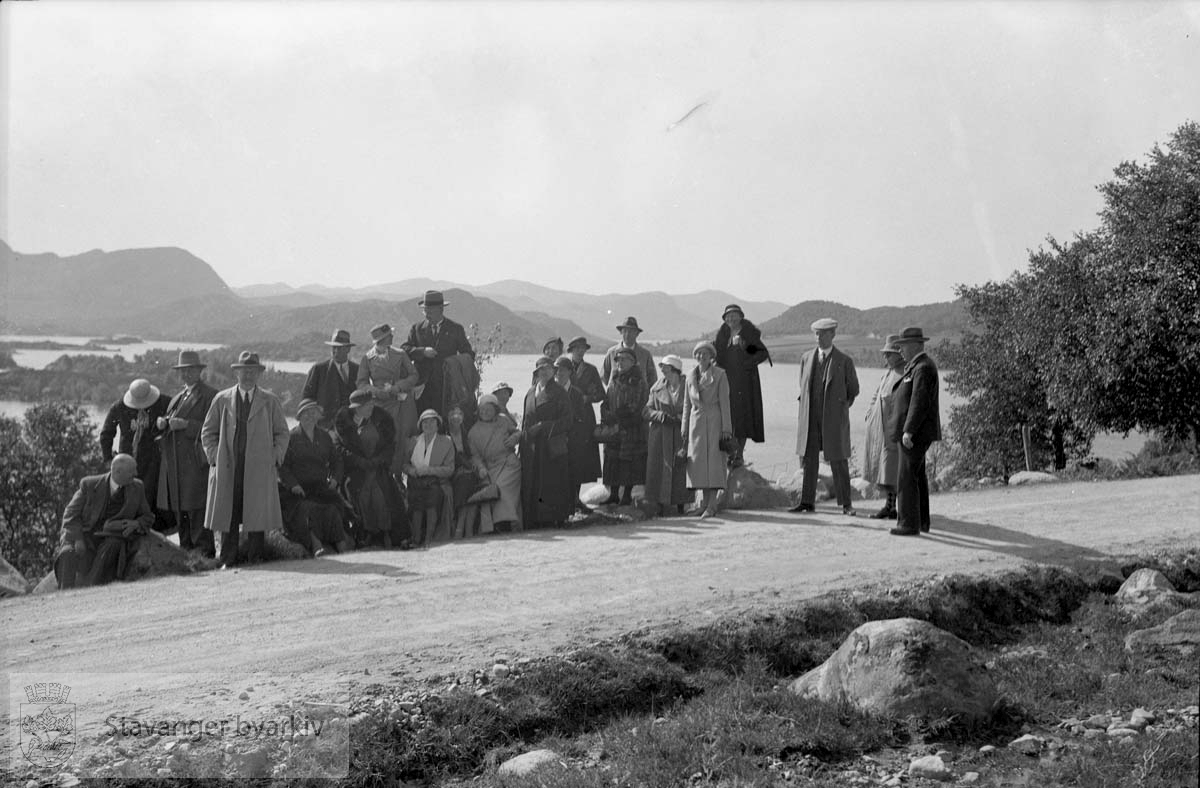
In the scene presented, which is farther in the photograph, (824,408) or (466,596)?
(824,408)

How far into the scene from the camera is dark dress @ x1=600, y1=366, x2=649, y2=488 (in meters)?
12.6

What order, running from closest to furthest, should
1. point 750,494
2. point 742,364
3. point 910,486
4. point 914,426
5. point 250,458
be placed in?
point 250,458
point 914,426
point 910,486
point 742,364
point 750,494

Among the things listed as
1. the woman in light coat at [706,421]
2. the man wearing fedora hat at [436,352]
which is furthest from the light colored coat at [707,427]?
the man wearing fedora hat at [436,352]

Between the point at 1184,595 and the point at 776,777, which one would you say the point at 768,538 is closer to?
the point at 1184,595

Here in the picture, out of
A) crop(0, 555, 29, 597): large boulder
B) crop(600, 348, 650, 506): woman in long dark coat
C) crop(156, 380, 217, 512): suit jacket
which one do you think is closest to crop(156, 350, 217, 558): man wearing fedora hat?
crop(156, 380, 217, 512): suit jacket

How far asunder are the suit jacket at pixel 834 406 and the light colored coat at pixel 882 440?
1.12ft

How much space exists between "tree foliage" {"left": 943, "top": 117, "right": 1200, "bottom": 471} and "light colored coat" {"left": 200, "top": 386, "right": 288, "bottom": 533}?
17.3m

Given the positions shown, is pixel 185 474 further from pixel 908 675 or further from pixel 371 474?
pixel 908 675

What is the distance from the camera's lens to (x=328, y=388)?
1145 cm

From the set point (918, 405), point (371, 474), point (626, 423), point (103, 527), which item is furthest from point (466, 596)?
point (918, 405)

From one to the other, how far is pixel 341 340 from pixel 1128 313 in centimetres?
1665

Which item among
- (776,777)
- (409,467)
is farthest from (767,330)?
(776,777)

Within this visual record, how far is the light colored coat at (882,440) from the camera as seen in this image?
466 inches

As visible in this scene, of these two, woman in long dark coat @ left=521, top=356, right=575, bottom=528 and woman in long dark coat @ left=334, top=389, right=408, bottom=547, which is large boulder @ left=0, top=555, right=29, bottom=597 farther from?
woman in long dark coat @ left=521, top=356, right=575, bottom=528
